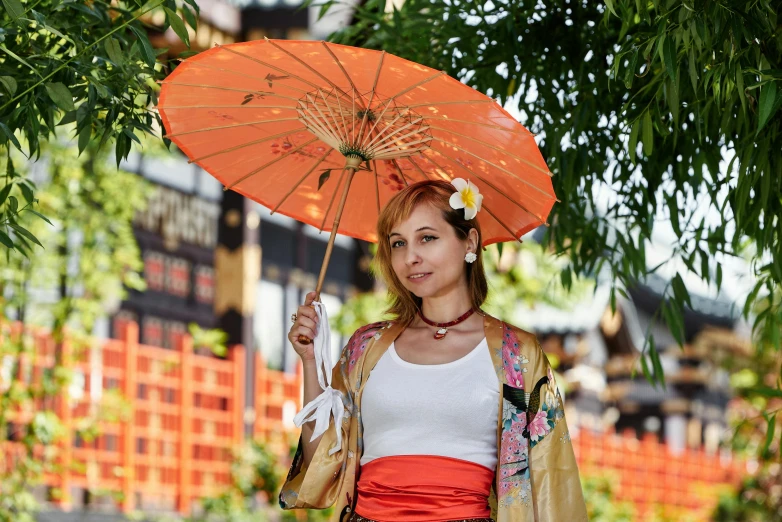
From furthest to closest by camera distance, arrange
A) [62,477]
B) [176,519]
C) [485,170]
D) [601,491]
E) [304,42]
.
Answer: [601,491] < [176,519] < [62,477] < [485,170] < [304,42]

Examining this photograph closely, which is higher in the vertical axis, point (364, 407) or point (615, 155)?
point (615, 155)

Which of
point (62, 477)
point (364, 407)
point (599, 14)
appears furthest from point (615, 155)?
point (62, 477)

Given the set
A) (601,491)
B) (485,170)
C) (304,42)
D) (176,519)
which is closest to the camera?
(304,42)

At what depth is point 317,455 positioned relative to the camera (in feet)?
9.28

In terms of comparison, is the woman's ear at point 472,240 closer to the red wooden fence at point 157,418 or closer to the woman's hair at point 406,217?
the woman's hair at point 406,217

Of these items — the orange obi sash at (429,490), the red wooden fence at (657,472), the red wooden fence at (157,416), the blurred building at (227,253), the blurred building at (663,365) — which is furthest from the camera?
the blurred building at (663,365)

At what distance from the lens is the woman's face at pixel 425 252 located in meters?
2.75

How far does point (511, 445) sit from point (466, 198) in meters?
0.62

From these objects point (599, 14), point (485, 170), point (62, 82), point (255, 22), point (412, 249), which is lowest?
point (412, 249)

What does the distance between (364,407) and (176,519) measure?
491cm

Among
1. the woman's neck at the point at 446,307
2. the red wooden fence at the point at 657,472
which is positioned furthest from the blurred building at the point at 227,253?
the woman's neck at the point at 446,307

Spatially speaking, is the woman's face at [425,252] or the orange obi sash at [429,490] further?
the woman's face at [425,252]

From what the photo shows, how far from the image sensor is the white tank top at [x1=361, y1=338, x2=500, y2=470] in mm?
2627

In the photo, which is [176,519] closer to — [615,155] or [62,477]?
[62,477]
